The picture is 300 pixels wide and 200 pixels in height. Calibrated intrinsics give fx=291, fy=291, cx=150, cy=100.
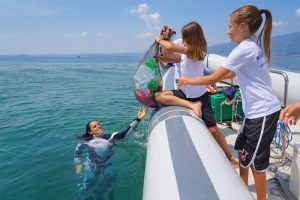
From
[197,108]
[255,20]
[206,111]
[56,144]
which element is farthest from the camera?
[56,144]

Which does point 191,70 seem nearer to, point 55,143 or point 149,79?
point 149,79

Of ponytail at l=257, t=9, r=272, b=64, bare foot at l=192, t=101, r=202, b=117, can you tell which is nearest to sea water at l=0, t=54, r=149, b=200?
bare foot at l=192, t=101, r=202, b=117

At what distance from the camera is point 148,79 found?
12.5ft

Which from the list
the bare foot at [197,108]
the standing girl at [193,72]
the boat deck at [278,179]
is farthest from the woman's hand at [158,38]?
the boat deck at [278,179]

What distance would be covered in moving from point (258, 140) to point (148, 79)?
73.1 inches

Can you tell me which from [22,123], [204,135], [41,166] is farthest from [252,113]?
[22,123]

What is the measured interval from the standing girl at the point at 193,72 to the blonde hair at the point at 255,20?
0.94 metres

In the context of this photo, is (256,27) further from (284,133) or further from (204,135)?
(284,133)

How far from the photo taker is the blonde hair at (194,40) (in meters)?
3.13

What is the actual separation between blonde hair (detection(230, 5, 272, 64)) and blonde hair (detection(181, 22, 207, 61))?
0.92 meters

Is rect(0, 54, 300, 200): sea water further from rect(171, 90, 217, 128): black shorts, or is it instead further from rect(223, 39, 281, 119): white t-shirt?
rect(223, 39, 281, 119): white t-shirt

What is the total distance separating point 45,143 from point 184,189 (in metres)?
5.20

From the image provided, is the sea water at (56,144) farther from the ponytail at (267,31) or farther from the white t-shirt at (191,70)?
the ponytail at (267,31)

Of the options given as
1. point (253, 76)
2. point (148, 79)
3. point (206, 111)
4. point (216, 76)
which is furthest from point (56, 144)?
point (253, 76)
